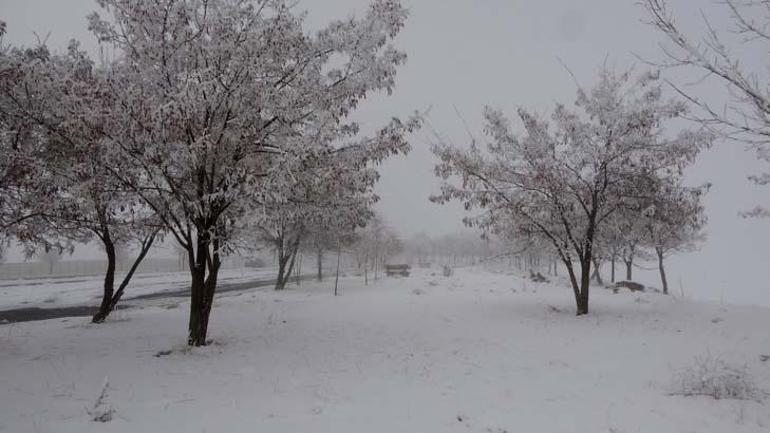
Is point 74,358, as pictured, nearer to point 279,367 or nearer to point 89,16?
point 279,367

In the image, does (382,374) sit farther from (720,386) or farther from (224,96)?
(224,96)

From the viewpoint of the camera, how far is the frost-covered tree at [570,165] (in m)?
12.6

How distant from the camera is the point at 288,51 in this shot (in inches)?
321

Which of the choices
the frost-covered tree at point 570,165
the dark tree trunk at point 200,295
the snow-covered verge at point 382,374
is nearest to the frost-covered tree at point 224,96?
the dark tree trunk at point 200,295

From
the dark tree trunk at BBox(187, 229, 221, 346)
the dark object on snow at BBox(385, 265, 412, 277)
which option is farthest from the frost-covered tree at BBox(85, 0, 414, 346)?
the dark object on snow at BBox(385, 265, 412, 277)

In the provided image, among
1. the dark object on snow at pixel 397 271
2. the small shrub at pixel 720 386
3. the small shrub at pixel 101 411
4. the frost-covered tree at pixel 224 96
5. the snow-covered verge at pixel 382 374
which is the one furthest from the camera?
the dark object on snow at pixel 397 271

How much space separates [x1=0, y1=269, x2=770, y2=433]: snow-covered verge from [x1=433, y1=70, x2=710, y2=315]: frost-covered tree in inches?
124

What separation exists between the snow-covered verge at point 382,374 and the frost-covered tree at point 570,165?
3.16m

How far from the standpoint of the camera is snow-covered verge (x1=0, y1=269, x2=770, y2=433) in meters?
5.07

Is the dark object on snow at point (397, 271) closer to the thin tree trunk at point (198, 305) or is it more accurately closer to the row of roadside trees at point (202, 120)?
the thin tree trunk at point (198, 305)

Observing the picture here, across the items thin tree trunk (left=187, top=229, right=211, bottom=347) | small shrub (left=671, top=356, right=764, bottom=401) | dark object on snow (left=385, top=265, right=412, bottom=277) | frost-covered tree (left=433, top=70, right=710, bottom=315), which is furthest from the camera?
dark object on snow (left=385, top=265, right=412, bottom=277)

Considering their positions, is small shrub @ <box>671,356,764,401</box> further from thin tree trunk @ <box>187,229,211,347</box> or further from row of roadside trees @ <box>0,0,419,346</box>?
thin tree trunk @ <box>187,229,211,347</box>

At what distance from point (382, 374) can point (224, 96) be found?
5.45 m

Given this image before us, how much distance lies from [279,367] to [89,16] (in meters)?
7.66
